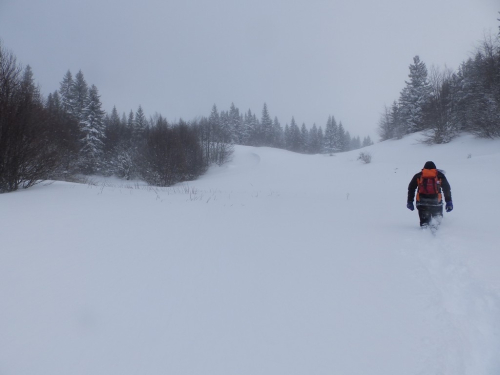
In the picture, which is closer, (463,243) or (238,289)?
(238,289)

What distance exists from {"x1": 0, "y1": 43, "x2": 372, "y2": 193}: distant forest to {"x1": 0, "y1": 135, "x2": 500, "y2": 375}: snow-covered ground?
165 inches

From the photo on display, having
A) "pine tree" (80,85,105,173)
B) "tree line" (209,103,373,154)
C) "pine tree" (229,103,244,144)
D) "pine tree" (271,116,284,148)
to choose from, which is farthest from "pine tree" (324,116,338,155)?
"pine tree" (80,85,105,173)

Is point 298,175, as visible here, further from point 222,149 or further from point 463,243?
point 463,243

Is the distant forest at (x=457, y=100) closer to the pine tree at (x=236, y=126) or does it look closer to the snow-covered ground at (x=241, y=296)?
the snow-covered ground at (x=241, y=296)

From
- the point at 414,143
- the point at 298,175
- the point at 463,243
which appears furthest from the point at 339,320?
the point at 414,143

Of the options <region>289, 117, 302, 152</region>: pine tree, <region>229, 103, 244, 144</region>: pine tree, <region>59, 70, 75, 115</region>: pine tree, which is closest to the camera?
<region>59, 70, 75, 115</region>: pine tree

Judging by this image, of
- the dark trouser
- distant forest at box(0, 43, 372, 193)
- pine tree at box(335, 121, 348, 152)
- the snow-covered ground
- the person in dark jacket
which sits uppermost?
pine tree at box(335, 121, 348, 152)

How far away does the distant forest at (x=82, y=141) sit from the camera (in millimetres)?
8852

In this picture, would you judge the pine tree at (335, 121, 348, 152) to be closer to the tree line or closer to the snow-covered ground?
the tree line

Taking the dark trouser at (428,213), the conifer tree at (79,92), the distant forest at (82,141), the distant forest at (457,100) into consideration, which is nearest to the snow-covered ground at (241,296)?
the dark trouser at (428,213)

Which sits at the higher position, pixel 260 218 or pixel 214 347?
pixel 260 218

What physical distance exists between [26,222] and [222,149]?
97.0 ft

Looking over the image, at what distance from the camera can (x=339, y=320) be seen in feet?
8.74

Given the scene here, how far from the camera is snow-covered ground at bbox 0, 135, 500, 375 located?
7.22 ft
